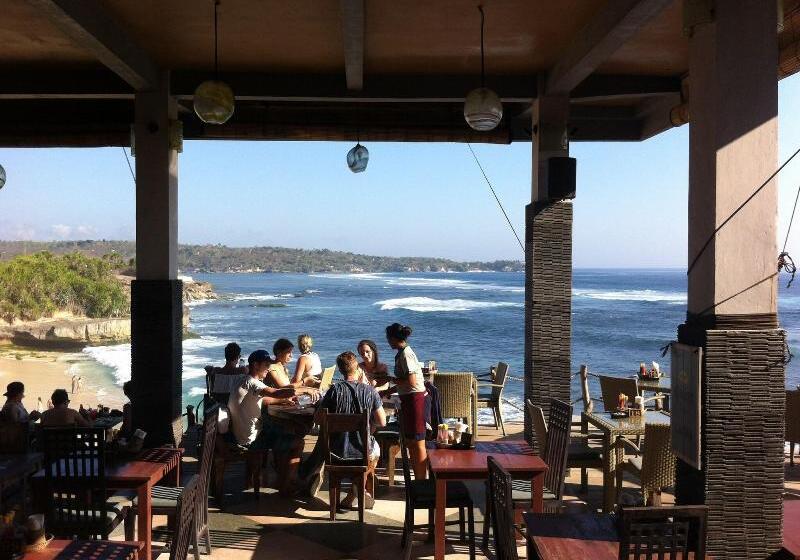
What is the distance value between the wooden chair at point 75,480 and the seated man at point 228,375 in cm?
274

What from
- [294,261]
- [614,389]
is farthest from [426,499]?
[294,261]

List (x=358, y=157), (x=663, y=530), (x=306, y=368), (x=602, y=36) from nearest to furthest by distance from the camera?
(x=663, y=530) < (x=602, y=36) < (x=306, y=368) < (x=358, y=157)

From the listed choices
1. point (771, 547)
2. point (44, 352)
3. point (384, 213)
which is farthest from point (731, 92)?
point (384, 213)

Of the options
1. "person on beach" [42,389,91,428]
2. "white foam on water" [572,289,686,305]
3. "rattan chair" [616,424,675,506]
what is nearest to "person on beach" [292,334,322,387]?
"person on beach" [42,389,91,428]

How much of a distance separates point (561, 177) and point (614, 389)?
2.44 meters

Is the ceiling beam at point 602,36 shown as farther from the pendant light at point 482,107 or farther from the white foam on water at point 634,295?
the white foam on water at point 634,295

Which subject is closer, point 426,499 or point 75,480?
point 75,480

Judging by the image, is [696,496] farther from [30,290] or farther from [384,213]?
[384,213]

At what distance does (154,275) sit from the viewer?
673cm

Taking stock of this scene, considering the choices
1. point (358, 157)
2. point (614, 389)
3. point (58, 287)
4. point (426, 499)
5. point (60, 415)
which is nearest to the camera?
point (426, 499)

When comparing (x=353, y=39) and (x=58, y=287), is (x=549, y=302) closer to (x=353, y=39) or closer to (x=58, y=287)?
(x=353, y=39)

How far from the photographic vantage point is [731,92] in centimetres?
364

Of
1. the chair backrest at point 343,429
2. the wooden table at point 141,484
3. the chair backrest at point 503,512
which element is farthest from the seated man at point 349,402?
the chair backrest at point 503,512

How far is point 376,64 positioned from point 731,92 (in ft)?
11.8
